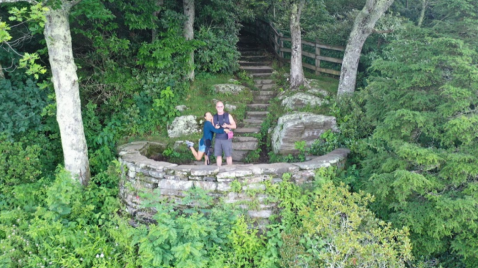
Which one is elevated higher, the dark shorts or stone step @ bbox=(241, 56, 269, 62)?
stone step @ bbox=(241, 56, 269, 62)

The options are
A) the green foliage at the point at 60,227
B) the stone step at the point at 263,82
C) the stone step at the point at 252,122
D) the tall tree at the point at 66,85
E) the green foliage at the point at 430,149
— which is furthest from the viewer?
the stone step at the point at 263,82

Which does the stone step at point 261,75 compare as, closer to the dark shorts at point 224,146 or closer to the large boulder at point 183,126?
the large boulder at point 183,126

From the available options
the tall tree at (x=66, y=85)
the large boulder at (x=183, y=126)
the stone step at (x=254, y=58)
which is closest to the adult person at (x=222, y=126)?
the large boulder at (x=183, y=126)

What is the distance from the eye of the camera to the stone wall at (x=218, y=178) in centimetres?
606

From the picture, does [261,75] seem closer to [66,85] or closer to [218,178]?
[218,178]

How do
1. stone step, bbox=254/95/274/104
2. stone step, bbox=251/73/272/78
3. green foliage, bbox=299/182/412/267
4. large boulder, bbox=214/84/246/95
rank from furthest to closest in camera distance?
1. stone step, bbox=251/73/272/78
2. stone step, bbox=254/95/274/104
3. large boulder, bbox=214/84/246/95
4. green foliage, bbox=299/182/412/267

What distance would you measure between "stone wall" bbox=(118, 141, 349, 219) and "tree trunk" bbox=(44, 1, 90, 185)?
1379 millimetres

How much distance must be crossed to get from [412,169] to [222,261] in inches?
143

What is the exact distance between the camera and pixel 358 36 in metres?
8.68

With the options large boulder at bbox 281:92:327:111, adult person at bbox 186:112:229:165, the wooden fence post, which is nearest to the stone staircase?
the wooden fence post

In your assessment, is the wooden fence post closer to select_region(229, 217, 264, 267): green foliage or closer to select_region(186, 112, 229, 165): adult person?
select_region(186, 112, 229, 165): adult person

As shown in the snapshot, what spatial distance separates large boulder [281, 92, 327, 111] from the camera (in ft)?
30.3

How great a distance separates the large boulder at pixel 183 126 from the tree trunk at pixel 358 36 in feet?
13.2

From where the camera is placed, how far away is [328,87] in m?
10.0
